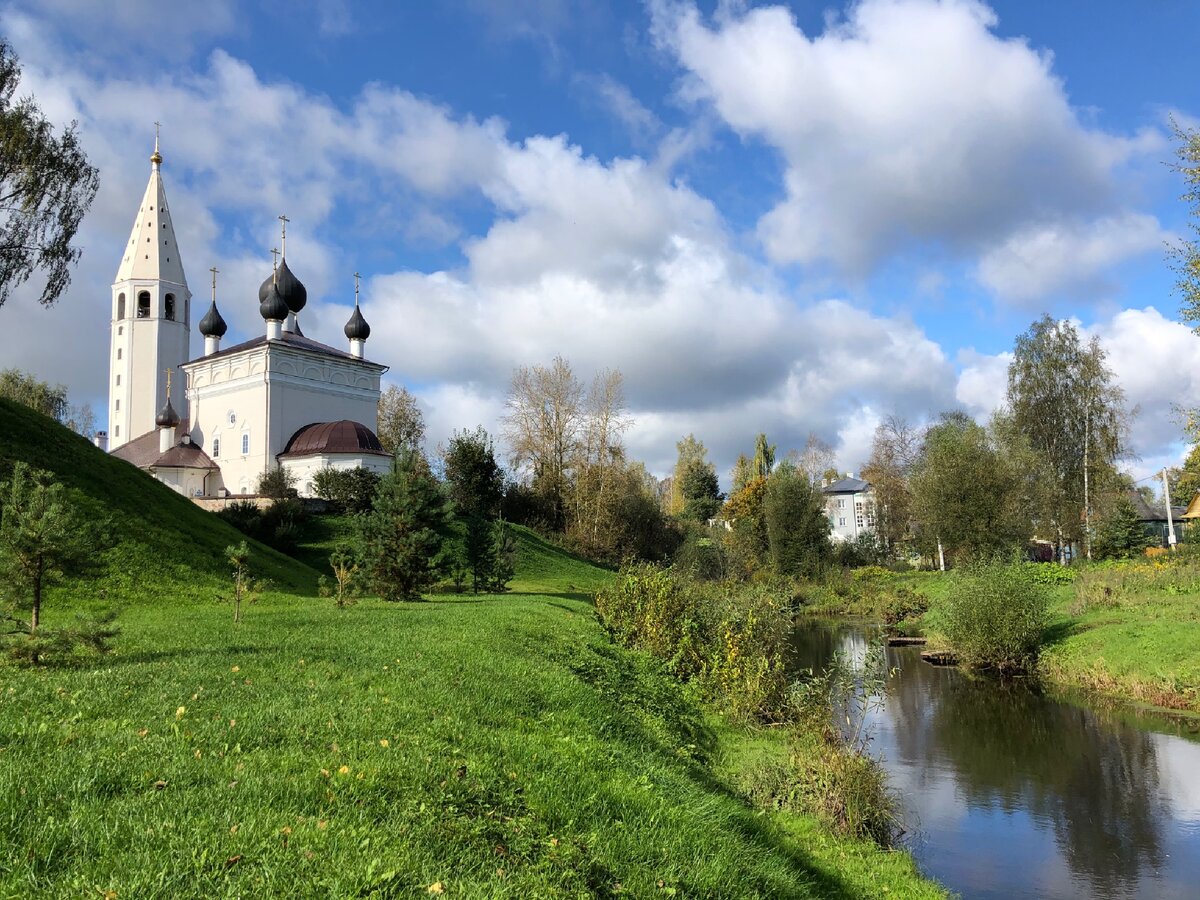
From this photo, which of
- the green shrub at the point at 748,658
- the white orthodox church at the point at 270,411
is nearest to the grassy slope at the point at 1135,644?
the green shrub at the point at 748,658

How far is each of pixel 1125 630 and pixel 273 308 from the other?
46217 mm

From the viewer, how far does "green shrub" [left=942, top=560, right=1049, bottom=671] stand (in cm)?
2211

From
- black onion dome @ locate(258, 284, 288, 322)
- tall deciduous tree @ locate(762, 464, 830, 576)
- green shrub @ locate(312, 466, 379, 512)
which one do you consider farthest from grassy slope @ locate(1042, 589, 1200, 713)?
black onion dome @ locate(258, 284, 288, 322)

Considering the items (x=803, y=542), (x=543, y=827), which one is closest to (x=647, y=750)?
(x=543, y=827)

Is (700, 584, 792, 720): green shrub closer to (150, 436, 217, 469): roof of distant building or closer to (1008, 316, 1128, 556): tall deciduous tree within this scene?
(1008, 316, 1128, 556): tall deciduous tree

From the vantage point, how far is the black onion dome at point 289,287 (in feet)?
173

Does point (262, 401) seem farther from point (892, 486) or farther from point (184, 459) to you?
point (892, 486)

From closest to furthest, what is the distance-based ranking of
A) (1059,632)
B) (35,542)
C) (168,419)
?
(35,542) < (1059,632) < (168,419)

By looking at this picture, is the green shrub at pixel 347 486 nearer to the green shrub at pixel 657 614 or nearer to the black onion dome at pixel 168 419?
the black onion dome at pixel 168 419

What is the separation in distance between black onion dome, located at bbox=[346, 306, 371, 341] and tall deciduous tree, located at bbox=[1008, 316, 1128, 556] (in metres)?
39.8

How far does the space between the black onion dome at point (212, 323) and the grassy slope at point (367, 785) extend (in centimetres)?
5335

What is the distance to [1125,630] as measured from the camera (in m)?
21.2

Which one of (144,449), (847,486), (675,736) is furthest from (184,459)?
(847,486)

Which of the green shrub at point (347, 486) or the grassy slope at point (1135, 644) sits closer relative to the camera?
the grassy slope at point (1135, 644)
